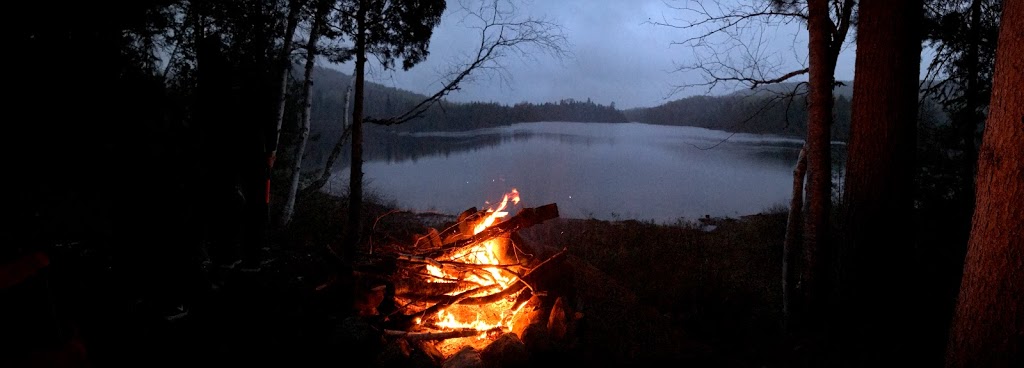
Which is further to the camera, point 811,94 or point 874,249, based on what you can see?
point 811,94

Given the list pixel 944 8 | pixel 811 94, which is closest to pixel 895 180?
pixel 811 94

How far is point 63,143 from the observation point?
7.89m

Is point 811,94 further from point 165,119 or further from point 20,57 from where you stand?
point 20,57

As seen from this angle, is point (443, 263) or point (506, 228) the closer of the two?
point (443, 263)

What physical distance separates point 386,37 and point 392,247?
15.3ft

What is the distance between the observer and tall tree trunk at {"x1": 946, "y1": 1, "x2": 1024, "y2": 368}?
2672mm

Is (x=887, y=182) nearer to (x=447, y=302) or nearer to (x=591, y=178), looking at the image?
(x=447, y=302)

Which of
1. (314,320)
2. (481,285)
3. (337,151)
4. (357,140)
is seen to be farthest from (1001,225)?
(337,151)

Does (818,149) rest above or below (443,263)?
above

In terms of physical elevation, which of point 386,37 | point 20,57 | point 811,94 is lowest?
point 811,94

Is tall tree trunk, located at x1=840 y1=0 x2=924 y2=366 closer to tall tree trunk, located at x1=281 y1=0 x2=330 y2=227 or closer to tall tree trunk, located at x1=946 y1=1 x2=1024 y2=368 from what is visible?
tall tree trunk, located at x1=946 y1=1 x2=1024 y2=368

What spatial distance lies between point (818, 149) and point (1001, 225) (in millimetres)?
3162

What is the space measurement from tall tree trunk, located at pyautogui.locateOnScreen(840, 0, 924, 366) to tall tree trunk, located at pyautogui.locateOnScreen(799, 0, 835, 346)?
119cm

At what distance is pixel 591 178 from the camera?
44.1 m
